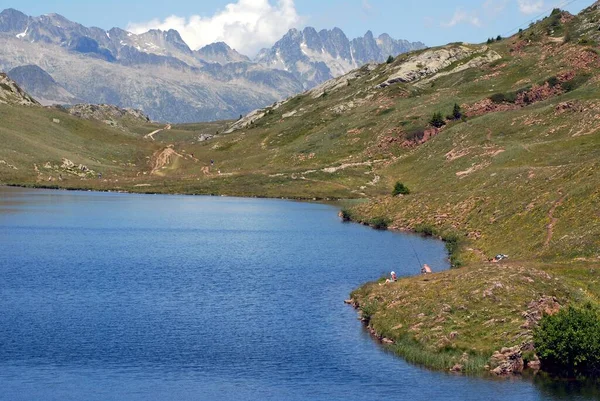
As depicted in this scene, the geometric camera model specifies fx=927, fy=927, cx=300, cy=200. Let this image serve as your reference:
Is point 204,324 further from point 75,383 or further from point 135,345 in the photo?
point 75,383

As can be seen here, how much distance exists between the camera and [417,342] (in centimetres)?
6344

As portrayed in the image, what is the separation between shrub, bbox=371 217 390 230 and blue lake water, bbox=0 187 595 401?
5838 millimetres

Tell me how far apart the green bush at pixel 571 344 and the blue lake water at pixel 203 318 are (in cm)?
236

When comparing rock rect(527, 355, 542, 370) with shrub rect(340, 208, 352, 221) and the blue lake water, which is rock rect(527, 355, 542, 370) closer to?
the blue lake water

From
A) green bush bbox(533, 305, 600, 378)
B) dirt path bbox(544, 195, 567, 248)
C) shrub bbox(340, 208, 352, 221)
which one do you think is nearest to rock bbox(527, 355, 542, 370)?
green bush bbox(533, 305, 600, 378)

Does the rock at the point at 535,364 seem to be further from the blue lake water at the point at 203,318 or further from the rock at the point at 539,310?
the rock at the point at 539,310

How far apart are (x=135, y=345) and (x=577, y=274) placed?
3538cm

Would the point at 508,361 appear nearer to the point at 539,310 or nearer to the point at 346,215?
the point at 539,310

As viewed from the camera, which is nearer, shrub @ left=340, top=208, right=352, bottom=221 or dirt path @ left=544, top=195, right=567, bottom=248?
dirt path @ left=544, top=195, right=567, bottom=248

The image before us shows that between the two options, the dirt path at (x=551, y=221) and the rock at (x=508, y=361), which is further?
the dirt path at (x=551, y=221)

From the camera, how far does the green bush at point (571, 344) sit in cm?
5706

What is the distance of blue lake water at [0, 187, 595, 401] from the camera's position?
184ft

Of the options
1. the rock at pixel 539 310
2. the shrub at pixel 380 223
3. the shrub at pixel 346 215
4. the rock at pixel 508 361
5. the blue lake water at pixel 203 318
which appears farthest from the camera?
the shrub at pixel 346 215

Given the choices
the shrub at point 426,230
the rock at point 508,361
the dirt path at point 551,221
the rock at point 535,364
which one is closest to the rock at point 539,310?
the rock at point 508,361
